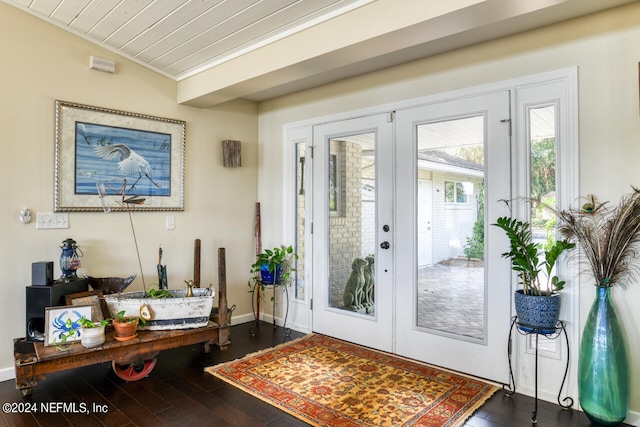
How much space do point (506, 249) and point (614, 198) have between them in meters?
0.71

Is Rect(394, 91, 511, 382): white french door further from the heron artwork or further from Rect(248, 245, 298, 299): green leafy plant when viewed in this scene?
the heron artwork

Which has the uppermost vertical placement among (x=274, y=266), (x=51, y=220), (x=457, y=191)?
(x=457, y=191)

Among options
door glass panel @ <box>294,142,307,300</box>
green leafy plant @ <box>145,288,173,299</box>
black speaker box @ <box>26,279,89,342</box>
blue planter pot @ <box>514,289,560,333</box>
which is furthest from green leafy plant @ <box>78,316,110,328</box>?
blue planter pot @ <box>514,289,560,333</box>

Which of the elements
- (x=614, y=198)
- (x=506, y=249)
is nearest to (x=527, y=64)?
(x=614, y=198)

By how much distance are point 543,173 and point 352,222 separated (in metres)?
1.68

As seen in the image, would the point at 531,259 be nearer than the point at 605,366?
No

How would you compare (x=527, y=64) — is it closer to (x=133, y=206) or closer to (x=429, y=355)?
(x=429, y=355)

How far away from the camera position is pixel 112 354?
2766mm

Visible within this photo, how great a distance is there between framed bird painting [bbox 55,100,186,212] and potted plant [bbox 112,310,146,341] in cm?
100

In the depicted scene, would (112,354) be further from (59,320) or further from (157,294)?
(157,294)

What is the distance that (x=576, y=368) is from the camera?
2586 mm

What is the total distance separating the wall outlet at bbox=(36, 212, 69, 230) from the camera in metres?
3.13

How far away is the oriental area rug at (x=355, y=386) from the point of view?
2.46 metres

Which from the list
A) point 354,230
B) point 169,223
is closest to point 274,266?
point 354,230
